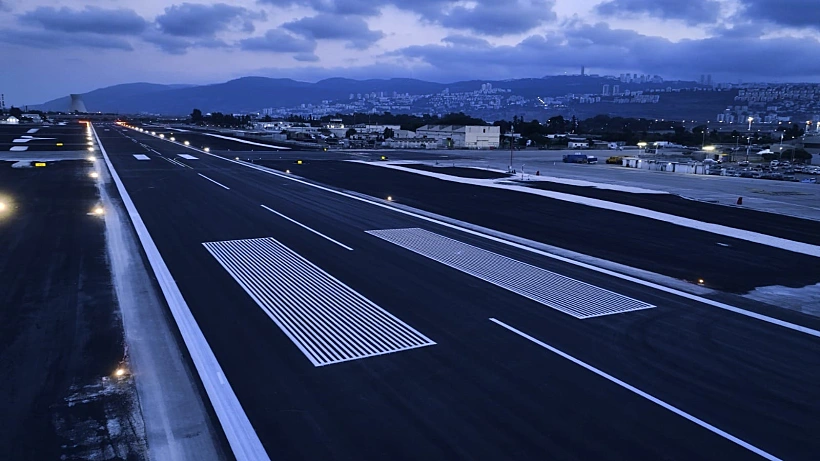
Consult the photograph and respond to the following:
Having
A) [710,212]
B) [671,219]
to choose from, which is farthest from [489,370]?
[710,212]

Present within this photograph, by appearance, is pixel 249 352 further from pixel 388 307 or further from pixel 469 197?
pixel 469 197

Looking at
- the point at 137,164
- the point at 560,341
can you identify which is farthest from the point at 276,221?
Result: the point at 137,164

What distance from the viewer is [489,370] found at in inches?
397

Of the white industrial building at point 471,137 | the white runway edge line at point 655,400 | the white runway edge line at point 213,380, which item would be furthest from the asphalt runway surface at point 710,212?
the white industrial building at point 471,137

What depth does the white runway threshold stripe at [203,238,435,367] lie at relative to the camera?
1112 cm

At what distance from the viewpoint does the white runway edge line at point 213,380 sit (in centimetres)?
759

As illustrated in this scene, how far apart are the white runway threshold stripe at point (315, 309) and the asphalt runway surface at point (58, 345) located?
334 cm

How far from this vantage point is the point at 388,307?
531 inches

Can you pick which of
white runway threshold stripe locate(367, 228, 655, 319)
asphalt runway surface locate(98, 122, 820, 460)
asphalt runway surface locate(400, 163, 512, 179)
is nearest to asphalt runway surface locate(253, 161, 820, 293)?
asphalt runway surface locate(98, 122, 820, 460)

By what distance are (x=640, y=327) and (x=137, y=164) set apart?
45394 millimetres

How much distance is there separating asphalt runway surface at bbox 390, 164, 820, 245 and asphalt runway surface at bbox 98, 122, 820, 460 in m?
12.7

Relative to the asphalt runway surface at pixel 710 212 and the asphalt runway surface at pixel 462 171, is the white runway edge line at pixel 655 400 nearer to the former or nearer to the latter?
the asphalt runway surface at pixel 710 212

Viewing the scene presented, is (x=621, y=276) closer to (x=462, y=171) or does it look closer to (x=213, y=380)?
(x=213, y=380)

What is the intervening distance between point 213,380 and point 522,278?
31.9 feet
